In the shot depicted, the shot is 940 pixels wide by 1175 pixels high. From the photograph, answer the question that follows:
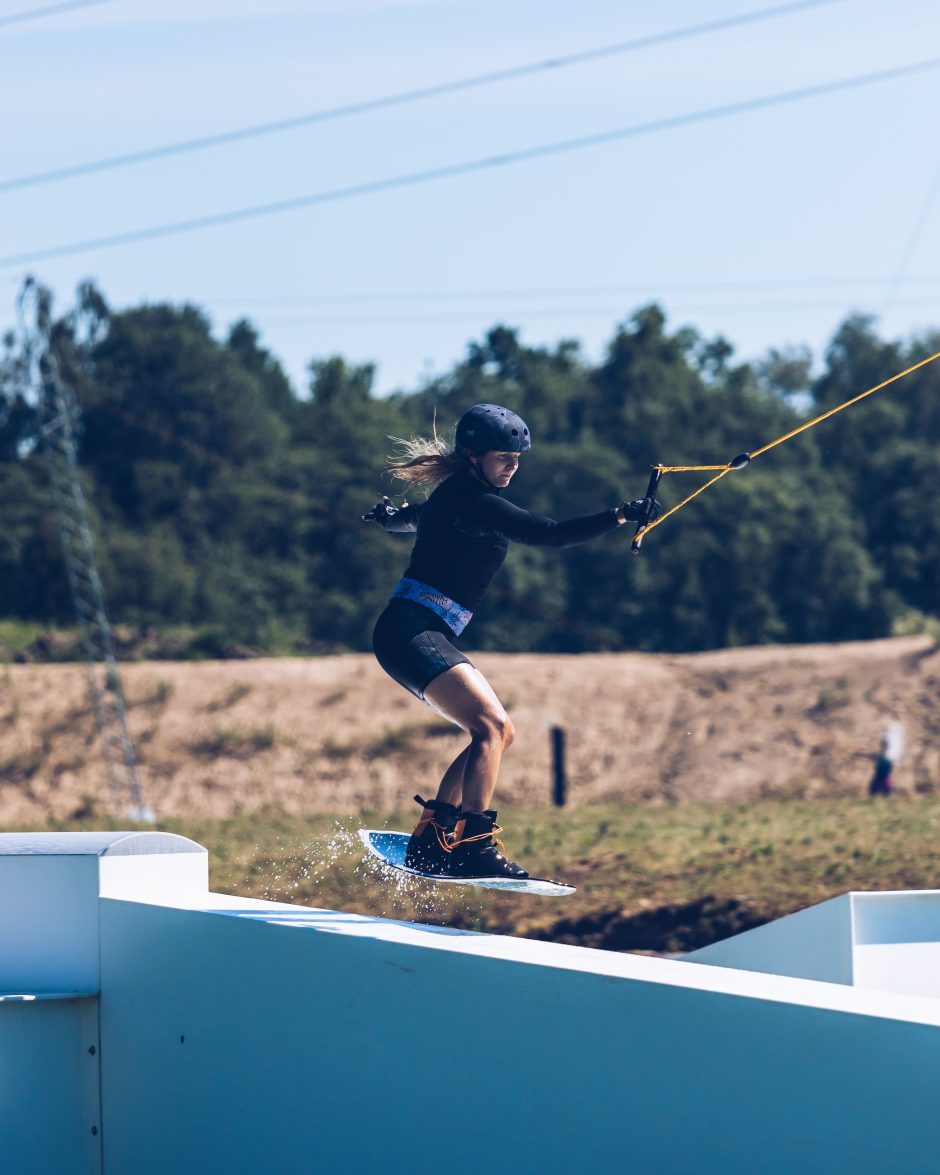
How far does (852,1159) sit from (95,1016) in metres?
3.06

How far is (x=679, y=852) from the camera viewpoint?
1338cm

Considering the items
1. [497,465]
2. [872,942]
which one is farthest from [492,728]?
[872,942]

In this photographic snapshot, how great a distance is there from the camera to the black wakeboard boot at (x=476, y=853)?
18.8 feet

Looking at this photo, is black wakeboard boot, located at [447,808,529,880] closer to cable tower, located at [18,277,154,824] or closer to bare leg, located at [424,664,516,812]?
bare leg, located at [424,664,516,812]

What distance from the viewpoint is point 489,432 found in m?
5.84

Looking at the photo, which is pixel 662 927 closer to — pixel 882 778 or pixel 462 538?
pixel 462 538

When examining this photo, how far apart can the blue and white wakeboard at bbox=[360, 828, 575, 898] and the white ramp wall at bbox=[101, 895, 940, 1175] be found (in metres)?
0.59

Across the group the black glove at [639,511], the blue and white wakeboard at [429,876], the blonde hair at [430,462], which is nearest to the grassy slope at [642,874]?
the blue and white wakeboard at [429,876]

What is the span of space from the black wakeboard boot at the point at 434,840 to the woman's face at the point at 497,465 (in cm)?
123

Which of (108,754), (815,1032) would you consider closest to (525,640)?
(108,754)

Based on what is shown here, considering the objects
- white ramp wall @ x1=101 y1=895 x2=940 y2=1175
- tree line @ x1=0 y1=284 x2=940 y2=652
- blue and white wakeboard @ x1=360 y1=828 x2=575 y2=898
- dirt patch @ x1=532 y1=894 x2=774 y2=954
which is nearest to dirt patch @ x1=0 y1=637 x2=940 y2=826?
tree line @ x1=0 y1=284 x2=940 y2=652

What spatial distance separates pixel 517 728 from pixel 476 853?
25.8 meters

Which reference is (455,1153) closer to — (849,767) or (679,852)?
(679,852)

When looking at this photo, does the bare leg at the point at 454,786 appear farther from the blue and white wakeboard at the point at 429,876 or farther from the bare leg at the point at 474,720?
the blue and white wakeboard at the point at 429,876
